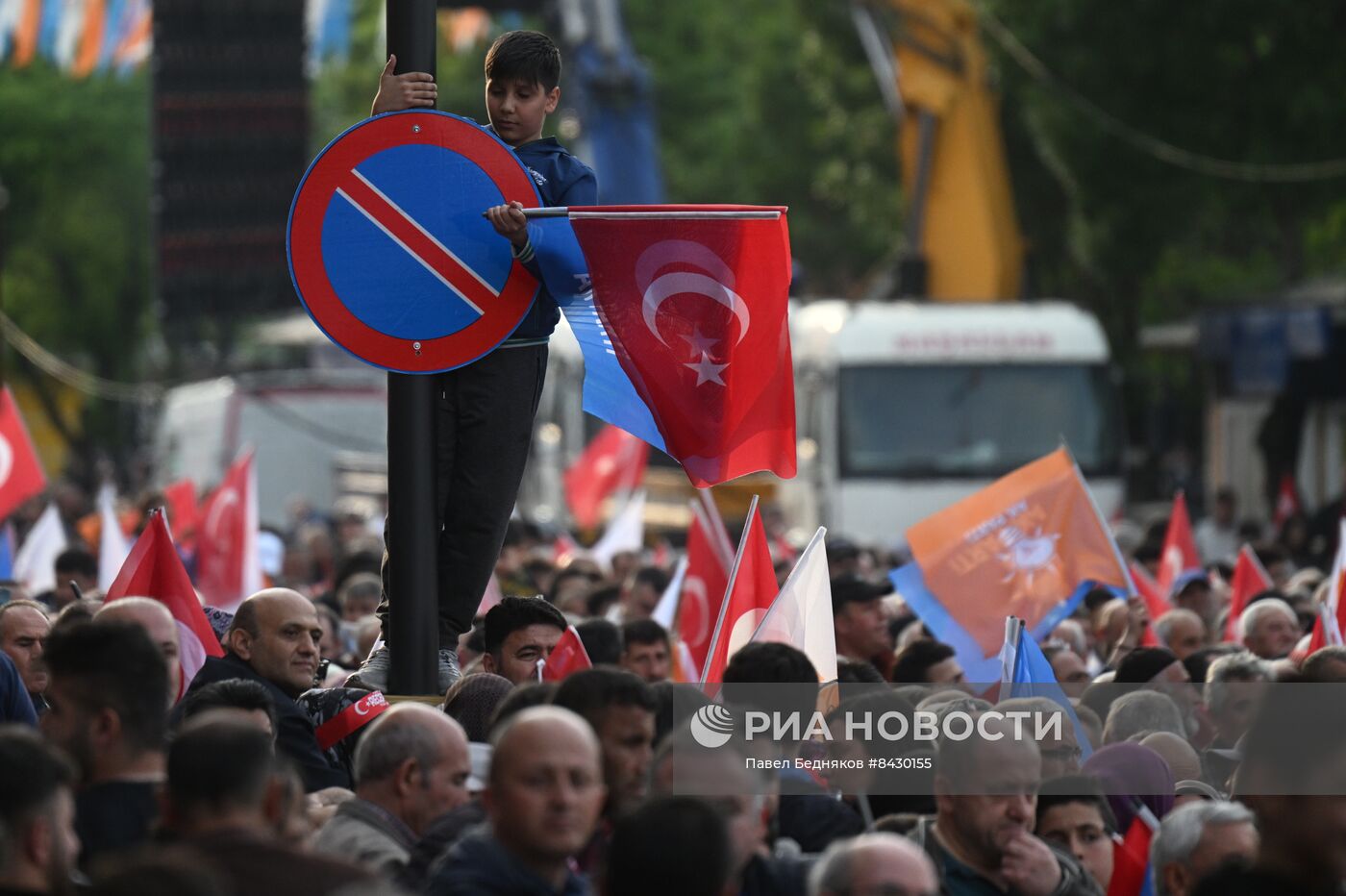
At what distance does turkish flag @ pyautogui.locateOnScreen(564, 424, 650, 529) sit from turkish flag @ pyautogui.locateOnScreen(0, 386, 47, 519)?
7098 mm

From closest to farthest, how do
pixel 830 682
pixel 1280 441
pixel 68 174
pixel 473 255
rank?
pixel 473 255
pixel 830 682
pixel 1280 441
pixel 68 174

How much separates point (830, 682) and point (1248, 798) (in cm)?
235

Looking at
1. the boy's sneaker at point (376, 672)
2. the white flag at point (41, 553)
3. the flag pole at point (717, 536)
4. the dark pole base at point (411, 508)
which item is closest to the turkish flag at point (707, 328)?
the dark pole base at point (411, 508)

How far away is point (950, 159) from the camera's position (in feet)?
87.7

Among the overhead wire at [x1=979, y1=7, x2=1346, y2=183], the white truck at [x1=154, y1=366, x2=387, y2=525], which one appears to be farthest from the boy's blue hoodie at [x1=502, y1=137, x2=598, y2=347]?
the white truck at [x1=154, y1=366, x2=387, y2=525]

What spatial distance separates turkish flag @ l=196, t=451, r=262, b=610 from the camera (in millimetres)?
13656

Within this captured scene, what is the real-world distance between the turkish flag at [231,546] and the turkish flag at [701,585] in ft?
9.58

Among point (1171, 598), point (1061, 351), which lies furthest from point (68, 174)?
point (1171, 598)

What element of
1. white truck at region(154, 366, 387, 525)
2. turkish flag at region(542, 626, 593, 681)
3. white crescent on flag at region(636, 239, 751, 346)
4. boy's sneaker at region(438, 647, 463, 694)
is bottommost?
white truck at region(154, 366, 387, 525)

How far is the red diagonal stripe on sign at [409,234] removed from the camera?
6.19 metres

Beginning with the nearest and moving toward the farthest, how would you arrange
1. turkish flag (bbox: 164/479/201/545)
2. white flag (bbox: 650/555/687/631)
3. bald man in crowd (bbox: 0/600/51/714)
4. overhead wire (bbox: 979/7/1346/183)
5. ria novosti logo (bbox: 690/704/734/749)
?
ria novosti logo (bbox: 690/704/734/749), bald man in crowd (bbox: 0/600/51/714), white flag (bbox: 650/555/687/631), turkish flag (bbox: 164/479/201/545), overhead wire (bbox: 979/7/1346/183)

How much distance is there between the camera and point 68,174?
55156 mm

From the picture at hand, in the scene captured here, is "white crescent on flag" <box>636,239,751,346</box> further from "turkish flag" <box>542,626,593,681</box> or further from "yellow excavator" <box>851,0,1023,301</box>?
"yellow excavator" <box>851,0,1023,301</box>

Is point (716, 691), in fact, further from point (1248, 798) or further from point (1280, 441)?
point (1280, 441)
